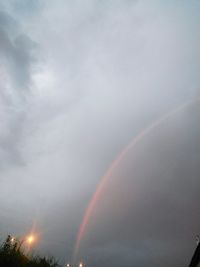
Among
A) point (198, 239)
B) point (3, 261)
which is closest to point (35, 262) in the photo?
point (3, 261)

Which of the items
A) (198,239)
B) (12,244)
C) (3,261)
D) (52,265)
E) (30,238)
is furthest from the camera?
(198,239)

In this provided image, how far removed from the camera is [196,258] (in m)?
35.2

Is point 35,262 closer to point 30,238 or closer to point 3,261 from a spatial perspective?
point 3,261

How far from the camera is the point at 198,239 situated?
34344 mm

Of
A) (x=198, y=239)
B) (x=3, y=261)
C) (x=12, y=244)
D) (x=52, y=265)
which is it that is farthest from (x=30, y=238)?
(x=198, y=239)

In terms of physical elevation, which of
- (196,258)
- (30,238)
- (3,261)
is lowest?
(3,261)

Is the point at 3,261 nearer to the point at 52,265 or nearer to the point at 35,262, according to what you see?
the point at 35,262

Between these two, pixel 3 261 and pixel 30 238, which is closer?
pixel 3 261

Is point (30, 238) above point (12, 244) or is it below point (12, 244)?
above

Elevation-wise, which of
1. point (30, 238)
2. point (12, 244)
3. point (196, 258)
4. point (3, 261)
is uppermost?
point (196, 258)

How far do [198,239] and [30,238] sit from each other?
19.4 meters

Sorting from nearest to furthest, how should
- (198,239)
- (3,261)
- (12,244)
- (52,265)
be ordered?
(3,261), (12,244), (52,265), (198,239)

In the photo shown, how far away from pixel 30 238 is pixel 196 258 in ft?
66.4

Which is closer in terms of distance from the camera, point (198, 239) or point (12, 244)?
point (12, 244)
